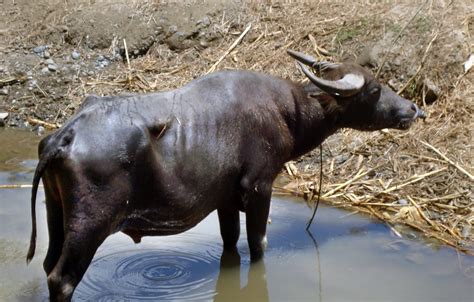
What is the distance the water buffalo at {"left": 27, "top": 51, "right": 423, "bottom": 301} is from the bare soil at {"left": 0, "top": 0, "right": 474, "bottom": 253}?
1177 millimetres

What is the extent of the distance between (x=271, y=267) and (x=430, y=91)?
12.7 feet

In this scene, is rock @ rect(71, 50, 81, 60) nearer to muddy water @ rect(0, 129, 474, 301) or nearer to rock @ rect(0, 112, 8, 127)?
rock @ rect(0, 112, 8, 127)

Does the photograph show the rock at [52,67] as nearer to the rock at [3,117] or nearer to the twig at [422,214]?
the rock at [3,117]

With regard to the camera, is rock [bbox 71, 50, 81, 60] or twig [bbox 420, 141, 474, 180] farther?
rock [bbox 71, 50, 81, 60]

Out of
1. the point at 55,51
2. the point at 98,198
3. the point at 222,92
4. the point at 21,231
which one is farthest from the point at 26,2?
the point at 98,198

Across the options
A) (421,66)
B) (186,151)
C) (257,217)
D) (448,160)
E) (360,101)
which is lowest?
(448,160)

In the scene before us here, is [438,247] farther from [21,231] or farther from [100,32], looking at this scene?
[100,32]

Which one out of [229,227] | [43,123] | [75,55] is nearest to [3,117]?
[43,123]

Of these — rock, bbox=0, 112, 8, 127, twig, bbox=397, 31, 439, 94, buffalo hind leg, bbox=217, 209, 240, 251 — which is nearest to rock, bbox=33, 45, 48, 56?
rock, bbox=0, 112, 8, 127

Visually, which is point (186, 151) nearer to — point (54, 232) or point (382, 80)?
point (54, 232)

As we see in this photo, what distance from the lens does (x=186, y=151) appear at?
5855 mm

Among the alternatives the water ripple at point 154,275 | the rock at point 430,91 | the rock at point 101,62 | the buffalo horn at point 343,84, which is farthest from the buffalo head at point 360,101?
the rock at point 101,62

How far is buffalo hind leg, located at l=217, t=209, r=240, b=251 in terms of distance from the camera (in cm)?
674

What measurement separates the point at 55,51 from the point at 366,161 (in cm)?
538
